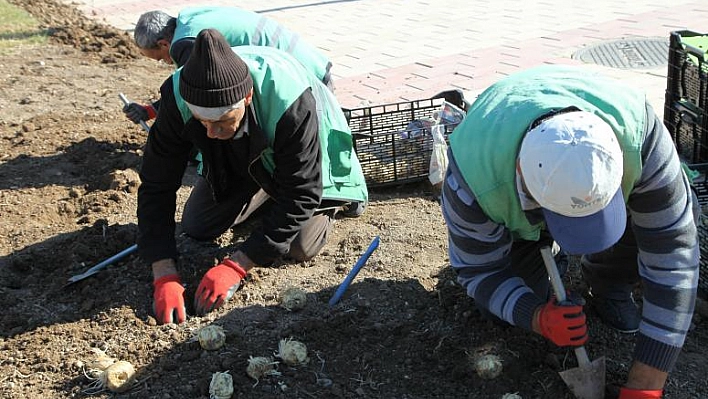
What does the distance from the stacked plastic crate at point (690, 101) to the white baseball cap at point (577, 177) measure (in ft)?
5.43

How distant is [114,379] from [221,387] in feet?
1.47

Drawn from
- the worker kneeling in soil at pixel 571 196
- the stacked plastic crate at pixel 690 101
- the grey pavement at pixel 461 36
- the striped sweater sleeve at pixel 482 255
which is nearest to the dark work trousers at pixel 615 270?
the worker kneeling in soil at pixel 571 196

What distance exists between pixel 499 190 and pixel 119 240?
100 inches

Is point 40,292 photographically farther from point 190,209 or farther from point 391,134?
point 391,134

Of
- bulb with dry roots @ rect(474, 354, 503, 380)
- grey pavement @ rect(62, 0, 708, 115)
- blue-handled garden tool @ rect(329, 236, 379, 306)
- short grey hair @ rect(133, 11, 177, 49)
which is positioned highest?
short grey hair @ rect(133, 11, 177, 49)

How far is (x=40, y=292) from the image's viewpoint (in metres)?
3.87

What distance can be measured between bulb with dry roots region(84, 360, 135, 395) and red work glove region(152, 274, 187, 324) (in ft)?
1.16

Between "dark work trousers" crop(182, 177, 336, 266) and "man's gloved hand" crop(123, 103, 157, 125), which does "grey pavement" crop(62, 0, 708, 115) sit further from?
"dark work trousers" crop(182, 177, 336, 266)

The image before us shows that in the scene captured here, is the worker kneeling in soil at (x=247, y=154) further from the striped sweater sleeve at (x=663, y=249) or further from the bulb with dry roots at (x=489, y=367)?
the striped sweater sleeve at (x=663, y=249)

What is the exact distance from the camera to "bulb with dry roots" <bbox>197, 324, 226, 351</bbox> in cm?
326

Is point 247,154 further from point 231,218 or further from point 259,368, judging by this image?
point 259,368

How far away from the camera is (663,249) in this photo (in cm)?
248

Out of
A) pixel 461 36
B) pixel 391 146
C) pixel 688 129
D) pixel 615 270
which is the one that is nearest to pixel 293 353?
pixel 615 270

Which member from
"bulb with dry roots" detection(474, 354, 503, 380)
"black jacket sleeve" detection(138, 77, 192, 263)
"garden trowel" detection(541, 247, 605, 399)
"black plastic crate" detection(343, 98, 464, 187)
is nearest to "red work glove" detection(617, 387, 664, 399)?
"garden trowel" detection(541, 247, 605, 399)
